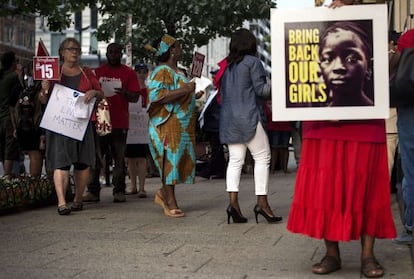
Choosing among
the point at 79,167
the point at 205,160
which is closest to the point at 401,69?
the point at 79,167

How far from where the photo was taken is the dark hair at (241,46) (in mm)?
7953

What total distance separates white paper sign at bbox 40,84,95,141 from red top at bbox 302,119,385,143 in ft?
13.4

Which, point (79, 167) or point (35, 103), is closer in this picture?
point (79, 167)

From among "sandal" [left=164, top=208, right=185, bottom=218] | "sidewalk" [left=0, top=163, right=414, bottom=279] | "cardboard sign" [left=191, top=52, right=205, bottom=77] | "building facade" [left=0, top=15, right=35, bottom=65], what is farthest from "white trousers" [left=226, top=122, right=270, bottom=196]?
"building facade" [left=0, top=15, right=35, bottom=65]

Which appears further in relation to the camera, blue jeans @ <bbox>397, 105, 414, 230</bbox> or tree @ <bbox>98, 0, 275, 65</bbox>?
tree @ <bbox>98, 0, 275, 65</bbox>

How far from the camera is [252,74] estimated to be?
25.6 ft

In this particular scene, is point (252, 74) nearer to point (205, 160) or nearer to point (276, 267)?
point (276, 267)

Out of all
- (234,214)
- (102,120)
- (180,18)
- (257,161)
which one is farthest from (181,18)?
(234,214)

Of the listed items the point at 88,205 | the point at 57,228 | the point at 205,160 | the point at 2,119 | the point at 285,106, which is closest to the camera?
the point at 285,106

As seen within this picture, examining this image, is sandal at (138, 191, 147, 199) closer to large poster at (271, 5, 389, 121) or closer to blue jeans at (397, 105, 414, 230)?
blue jeans at (397, 105, 414, 230)

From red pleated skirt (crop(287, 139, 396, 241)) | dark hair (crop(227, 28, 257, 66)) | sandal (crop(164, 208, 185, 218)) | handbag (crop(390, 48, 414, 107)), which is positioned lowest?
sandal (crop(164, 208, 185, 218))

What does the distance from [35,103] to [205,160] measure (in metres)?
6.53

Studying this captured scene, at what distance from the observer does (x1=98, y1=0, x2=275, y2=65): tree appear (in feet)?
71.1

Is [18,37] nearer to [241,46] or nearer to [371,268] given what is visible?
[241,46]
